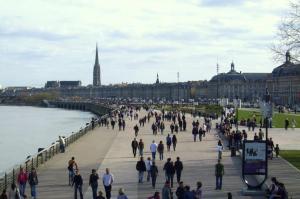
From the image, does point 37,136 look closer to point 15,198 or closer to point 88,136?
point 88,136

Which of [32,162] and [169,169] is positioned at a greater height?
[169,169]

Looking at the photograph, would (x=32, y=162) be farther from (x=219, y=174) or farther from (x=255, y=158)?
(x=255, y=158)

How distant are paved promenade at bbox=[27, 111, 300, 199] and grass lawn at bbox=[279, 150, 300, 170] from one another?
85.9 inches

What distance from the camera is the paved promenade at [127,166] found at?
21078 millimetres

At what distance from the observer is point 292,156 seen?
29969 mm

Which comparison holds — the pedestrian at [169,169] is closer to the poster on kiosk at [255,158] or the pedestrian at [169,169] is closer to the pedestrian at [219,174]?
the pedestrian at [219,174]

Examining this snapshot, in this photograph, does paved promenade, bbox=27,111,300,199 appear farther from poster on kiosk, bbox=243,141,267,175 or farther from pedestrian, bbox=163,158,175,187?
poster on kiosk, bbox=243,141,267,175

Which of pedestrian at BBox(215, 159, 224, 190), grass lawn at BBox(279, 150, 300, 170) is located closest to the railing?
pedestrian at BBox(215, 159, 224, 190)

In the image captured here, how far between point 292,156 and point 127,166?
8.13m

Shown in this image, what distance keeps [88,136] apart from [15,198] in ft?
90.3

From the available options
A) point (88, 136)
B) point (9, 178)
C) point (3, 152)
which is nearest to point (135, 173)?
point (9, 178)

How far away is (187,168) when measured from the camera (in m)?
26.2

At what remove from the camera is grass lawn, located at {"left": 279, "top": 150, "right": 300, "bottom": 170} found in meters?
27.4

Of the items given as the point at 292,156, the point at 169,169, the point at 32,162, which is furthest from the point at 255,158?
the point at 292,156
